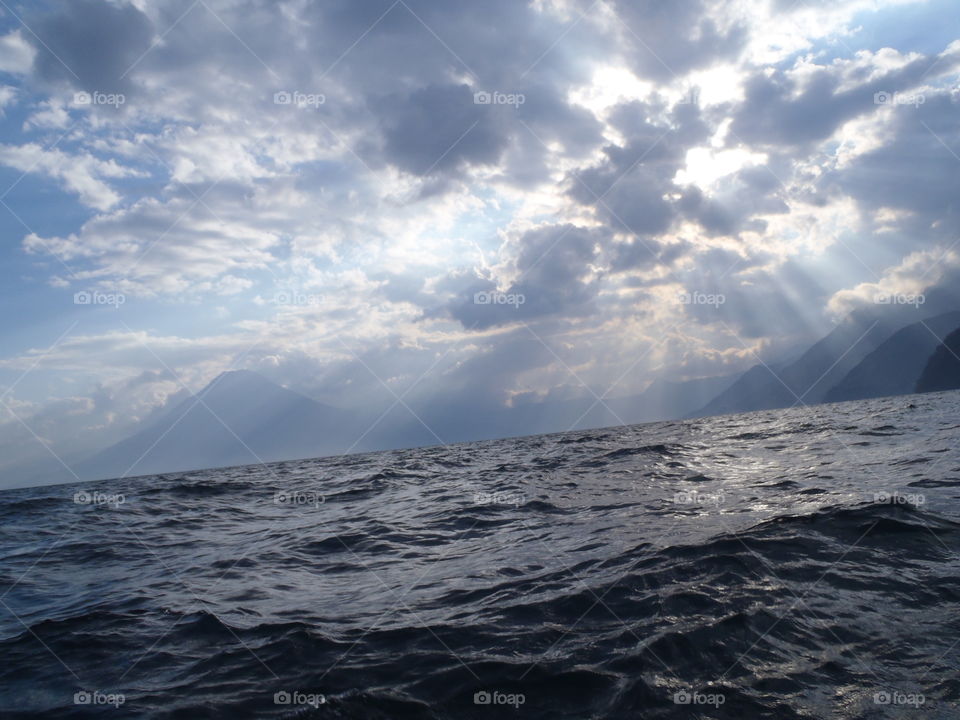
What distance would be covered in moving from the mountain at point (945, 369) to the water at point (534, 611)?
192761 millimetres

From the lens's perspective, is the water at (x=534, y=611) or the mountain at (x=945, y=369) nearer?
the water at (x=534, y=611)

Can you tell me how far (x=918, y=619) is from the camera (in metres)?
5.85

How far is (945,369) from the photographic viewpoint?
160 m

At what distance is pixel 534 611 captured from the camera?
7078mm

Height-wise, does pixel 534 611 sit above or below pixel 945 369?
below

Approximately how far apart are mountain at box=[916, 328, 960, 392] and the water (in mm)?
192761

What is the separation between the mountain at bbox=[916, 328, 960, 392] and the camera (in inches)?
6016

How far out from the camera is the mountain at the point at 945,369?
15280 cm

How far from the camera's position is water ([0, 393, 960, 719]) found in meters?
5.01

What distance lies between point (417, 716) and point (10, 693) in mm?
5213

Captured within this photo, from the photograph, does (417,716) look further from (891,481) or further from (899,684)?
(891,481)

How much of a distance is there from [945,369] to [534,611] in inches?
8488

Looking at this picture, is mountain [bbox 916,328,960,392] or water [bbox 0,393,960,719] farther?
mountain [bbox 916,328,960,392]

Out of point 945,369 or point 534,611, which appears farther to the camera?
point 945,369
